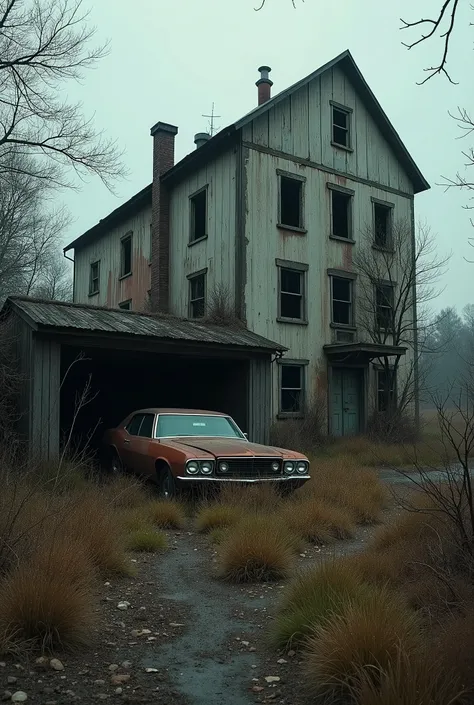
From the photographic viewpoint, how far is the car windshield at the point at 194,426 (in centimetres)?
1011

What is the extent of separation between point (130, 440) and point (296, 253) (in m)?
10.2

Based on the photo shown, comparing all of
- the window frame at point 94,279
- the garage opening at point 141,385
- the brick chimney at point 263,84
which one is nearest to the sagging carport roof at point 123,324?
the garage opening at point 141,385

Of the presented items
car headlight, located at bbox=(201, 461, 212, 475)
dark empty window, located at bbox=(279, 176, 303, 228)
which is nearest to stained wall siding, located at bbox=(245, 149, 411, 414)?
dark empty window, located at bbox=(279, 176, 303, 228)

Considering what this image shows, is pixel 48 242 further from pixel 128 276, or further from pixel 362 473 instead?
pixel 362 473

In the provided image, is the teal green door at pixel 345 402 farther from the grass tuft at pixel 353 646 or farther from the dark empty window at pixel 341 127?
the grass tuft at pixel 353 646

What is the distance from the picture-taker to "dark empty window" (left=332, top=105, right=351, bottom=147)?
2102 centimetres

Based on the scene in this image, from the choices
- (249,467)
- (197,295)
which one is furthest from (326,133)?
(249,467)

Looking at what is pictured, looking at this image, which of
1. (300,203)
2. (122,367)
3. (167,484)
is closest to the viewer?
(167,484)

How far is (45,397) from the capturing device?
35.8ft

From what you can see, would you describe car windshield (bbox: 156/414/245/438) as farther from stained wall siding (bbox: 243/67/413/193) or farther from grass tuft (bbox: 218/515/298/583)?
stained wall siding (bbox: 243/67/413/193)

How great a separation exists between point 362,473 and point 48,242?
1217 inches

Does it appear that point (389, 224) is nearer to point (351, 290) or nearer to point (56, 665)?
point (351, 290)

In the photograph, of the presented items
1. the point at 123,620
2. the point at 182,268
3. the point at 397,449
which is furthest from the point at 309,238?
the point at 123,620

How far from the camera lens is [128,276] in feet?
80.7
